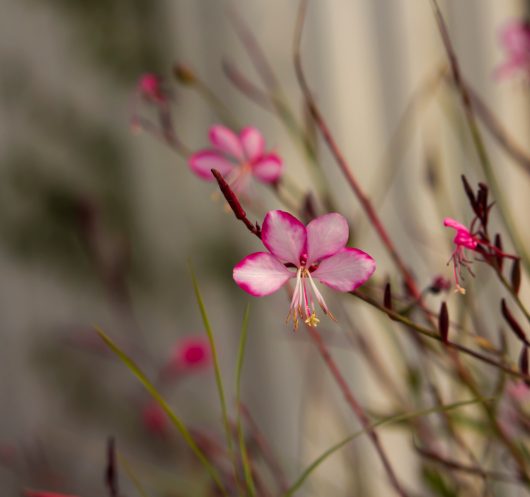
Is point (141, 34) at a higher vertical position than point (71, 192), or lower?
higher

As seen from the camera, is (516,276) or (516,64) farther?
(516,64)

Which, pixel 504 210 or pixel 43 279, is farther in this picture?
pixel 43 279

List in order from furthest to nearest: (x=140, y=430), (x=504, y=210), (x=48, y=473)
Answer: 1. (x=140, y=430)
2. (x=48, y=473)
3. (x=504, y=210)

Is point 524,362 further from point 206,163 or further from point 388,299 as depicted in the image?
point 206,163

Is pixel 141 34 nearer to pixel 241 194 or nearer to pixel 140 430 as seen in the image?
pixel 140 430

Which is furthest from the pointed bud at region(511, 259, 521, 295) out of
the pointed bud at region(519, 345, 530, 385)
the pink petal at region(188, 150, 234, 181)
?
Result: the pink petal at region(188, 150, 234, 181)

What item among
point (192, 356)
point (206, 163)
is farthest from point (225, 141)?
point (192, 356)

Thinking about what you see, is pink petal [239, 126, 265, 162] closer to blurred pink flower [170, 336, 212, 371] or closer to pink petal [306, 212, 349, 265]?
pink petal [306, 212, 349, 265]

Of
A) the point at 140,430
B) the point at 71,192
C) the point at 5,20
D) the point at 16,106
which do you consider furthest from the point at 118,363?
the point at 5,20
